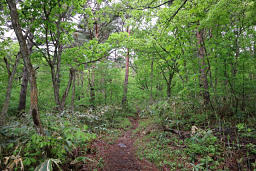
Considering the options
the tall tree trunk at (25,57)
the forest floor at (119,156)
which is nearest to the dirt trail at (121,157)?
the forest floor at (119,156)

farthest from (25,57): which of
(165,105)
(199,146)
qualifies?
(165,105)

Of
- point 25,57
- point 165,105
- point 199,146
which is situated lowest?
point 199,146

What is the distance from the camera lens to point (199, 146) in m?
4.05

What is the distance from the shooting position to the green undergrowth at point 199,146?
10.9 ft

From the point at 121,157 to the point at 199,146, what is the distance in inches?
98.6

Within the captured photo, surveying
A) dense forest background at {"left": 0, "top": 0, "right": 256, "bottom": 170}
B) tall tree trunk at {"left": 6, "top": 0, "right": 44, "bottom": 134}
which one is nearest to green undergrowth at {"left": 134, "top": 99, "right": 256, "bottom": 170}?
dense forest background at {"left": 0, "top": 0, "right": 256, "bottom": 170}

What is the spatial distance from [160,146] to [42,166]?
3.78 metres

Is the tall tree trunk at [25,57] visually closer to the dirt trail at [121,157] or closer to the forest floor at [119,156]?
the forest floor at [119,156]

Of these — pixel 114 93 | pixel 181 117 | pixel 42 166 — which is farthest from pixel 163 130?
pixel 114 93

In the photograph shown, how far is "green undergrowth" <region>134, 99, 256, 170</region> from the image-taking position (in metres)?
3.31

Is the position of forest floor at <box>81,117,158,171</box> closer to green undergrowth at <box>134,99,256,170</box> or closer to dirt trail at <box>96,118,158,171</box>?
dirt trail at <box>96,118,158,171</box>

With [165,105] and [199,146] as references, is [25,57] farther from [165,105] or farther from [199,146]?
[165,105]

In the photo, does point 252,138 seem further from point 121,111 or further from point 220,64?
point 121,111

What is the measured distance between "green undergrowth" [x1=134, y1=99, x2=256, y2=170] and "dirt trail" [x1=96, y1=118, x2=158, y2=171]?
284 mm
